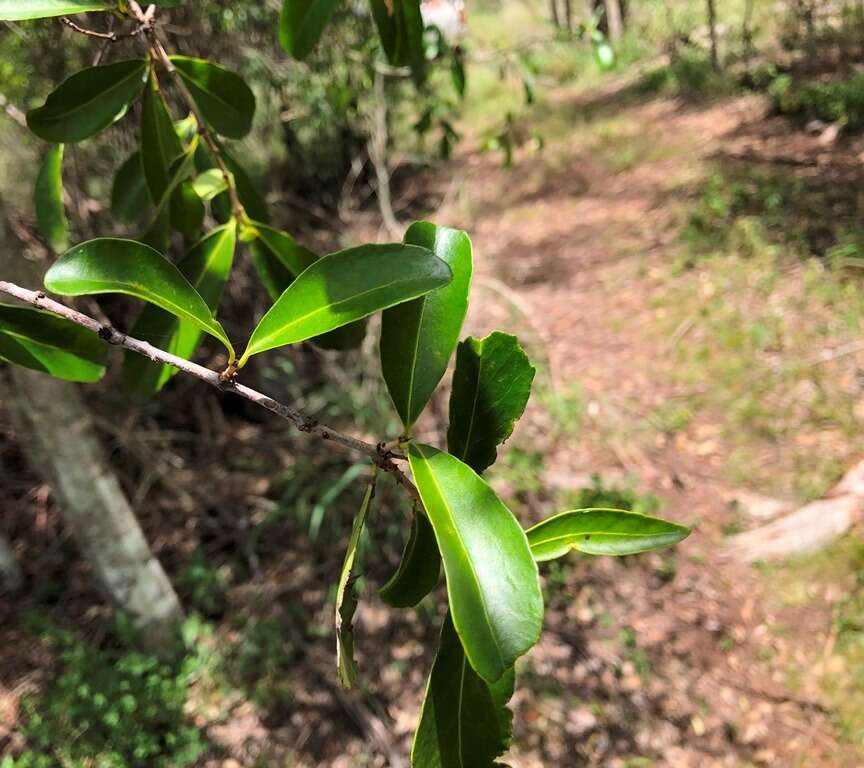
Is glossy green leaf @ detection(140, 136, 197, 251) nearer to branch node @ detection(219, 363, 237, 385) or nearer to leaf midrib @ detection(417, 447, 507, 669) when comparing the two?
branch node @ detection(219, 363, 237, 385)

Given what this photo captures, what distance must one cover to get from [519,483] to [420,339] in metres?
2.14

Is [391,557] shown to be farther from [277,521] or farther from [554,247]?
[554,247]

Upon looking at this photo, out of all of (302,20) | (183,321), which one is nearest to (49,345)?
(183,321)

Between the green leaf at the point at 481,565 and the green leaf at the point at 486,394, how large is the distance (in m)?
0.09

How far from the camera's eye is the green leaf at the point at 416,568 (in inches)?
25.9

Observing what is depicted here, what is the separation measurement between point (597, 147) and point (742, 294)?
3082 millimetres

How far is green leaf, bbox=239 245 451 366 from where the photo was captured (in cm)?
59

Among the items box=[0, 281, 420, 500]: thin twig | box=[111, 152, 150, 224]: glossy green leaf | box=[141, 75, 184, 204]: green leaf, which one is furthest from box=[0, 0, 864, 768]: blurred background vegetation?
box=[0, 281, 420, 500]: thin twig

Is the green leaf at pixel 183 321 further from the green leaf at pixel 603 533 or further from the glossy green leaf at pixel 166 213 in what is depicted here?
the green leaf at pixel 603 533

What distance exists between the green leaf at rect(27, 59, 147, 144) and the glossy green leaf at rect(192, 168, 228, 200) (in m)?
0.11

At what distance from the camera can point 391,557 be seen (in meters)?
2.47

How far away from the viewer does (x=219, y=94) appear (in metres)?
0.87

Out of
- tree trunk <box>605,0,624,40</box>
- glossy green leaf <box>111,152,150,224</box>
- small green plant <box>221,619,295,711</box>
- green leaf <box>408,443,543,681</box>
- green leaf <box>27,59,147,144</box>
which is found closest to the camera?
green leaf <box>408,443,543,681</box>

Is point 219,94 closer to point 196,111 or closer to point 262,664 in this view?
point 196,111
